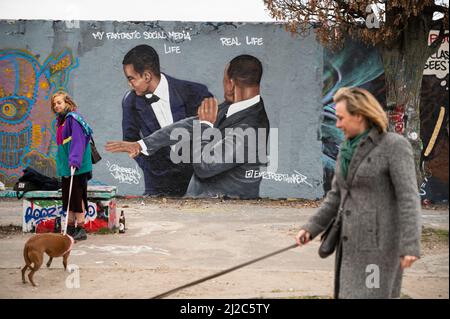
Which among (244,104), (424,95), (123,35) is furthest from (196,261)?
(424,95)

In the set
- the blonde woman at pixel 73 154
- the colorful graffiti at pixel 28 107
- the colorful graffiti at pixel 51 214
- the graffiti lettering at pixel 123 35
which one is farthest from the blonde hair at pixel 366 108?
the colorful graffiti at pixel 28 107

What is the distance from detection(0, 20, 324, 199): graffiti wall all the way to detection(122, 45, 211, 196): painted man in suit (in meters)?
0.02

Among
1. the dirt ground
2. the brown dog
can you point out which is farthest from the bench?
the brown dog

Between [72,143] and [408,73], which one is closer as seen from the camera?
[72,143]

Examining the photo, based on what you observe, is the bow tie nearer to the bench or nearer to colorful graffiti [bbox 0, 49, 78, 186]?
colorful graffiti [bbox 0, 49, 78, 186]

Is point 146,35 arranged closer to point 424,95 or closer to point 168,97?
point 168,97

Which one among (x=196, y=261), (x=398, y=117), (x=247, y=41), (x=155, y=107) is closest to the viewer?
(x=196, y=261)

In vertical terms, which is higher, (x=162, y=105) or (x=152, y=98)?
(x=152, y=98)

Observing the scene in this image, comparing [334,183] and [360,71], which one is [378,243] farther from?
[360,71]

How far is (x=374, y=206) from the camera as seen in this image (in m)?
3.52

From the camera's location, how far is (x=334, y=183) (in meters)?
3.93

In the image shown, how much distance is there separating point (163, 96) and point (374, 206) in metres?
10.1

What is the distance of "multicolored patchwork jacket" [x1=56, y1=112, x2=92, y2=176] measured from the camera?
774cm
